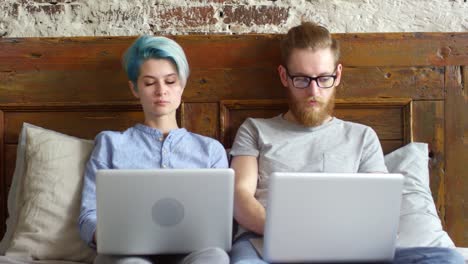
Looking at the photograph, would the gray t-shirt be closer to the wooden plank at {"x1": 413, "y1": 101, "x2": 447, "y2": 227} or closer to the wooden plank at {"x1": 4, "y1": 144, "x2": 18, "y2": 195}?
the wooden plank at {"x1": 413, "y1": 101, "x2": 447, "y2": 227}

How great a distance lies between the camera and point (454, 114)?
6.04 ft

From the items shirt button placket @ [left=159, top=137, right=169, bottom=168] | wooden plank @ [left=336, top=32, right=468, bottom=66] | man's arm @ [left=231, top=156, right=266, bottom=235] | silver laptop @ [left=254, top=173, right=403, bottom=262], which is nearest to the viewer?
silver laptop @ [left=254, top=173, right=403, bottom=262]

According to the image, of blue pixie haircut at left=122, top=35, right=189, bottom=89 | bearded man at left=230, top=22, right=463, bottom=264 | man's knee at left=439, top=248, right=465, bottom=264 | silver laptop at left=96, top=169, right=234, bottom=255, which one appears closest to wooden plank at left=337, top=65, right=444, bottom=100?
bearded man at left=230, top=22, right=463, bottom=264

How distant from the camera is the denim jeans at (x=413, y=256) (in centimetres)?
128

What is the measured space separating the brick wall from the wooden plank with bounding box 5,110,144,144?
0.29 m

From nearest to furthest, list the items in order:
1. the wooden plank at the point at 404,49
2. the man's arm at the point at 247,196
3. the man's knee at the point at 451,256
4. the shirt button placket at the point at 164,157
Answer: the man's knee at the point at 451,256 → the man's arm at the point at 247,196 → the shirt button placket at the point at 164,157 → the wooden plank at the point at 404,49

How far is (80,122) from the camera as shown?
1.86m

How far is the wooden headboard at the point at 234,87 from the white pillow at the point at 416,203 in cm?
10

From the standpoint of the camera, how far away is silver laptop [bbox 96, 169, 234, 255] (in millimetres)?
1160

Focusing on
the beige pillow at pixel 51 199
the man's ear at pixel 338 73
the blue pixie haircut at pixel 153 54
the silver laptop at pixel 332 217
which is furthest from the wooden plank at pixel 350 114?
the silver laptop at pixel 332 217

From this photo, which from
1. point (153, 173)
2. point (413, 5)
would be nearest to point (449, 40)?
point (413, 5)

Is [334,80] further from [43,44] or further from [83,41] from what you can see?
[43,44]

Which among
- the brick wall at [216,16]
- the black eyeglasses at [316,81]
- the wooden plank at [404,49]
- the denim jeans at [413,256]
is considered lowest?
the denim jeans at [413,256]

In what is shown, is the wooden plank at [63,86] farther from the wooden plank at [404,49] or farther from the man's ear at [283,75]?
the wooden plank at [404,49]
